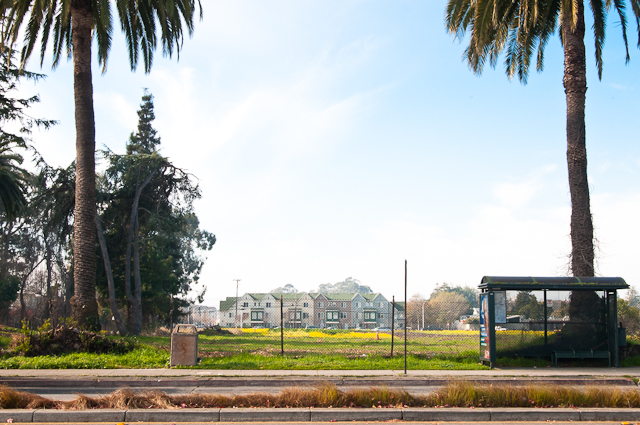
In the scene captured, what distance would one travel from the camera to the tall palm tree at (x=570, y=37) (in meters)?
17.8

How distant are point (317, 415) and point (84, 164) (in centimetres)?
1405

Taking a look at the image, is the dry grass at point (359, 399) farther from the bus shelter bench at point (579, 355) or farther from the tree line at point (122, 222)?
the tree line at point (122, 222)

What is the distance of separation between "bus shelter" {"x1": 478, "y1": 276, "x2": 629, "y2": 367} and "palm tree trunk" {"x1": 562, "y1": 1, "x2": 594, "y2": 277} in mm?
2203

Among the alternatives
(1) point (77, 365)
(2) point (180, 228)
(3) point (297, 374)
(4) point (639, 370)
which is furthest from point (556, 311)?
(2) point (180, 228)

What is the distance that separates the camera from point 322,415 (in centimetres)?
834

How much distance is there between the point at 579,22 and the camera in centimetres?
1864

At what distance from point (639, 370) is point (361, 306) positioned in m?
87.6

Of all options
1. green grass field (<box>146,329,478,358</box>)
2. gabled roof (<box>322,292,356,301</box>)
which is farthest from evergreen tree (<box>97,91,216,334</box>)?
gabled roof (<box>322,292,356,301</box>)

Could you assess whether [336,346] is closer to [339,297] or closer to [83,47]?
[83,47]

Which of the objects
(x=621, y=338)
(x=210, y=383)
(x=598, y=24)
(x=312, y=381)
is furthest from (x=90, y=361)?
(x=598, y=24)

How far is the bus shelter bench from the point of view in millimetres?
15023

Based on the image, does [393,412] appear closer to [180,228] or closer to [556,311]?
[556,311]

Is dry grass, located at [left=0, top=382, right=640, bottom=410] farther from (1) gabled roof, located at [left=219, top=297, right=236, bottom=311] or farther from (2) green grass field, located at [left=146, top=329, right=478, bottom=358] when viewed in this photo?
(1) gabled roof, located at [left=219, top=297, right=236, bottom=311]

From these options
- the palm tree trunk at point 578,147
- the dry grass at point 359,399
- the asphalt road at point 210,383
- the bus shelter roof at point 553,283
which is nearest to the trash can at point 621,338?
the bus shelter roof at point 553,283
